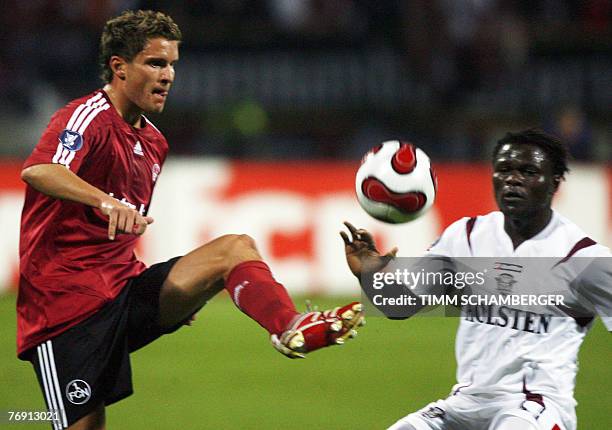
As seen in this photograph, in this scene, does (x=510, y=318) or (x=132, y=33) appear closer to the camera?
(x=510, y=318)

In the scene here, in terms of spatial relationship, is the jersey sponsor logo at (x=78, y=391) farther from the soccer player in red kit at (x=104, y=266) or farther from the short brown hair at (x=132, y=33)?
the short brown hair at (x=132, y=33)

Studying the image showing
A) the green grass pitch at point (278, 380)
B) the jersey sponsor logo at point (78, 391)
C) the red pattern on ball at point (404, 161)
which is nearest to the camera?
the jersey sponsor logo at point (78, 391)

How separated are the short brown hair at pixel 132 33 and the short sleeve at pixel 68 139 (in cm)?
37

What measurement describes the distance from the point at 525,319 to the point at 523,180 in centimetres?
56

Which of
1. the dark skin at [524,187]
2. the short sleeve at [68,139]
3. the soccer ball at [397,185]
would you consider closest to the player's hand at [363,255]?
the soccer ball at [397,185]

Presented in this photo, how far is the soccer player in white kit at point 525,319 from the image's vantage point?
389 centimetres

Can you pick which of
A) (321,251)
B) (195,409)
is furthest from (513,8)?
(195,409)

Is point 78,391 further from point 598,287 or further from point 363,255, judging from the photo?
point 598,287

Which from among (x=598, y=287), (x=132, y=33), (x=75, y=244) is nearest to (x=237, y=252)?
(x=75, y=244)

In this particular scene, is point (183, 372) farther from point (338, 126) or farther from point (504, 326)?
point (338, 126)

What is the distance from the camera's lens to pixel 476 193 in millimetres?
10992

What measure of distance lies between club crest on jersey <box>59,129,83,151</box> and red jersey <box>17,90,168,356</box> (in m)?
0.05

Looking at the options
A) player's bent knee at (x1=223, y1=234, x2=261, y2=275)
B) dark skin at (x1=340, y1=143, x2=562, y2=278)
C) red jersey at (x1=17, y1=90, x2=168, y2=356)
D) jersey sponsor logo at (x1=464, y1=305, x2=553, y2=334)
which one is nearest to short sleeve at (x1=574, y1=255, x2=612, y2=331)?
jersey sponsor logo at (x1=464, y1=305, x2=553, y2=334)

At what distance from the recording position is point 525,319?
3.98 m
